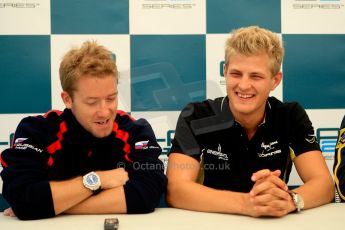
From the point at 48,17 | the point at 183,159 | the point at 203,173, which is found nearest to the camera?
the point at 183,159

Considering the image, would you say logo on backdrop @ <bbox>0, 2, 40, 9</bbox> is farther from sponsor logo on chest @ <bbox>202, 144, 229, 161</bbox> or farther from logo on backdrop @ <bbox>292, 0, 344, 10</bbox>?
logo on backdrop @ <bbox>292, 0, 344, 10</bbox>

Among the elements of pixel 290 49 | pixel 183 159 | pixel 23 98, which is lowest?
pixel 183 159

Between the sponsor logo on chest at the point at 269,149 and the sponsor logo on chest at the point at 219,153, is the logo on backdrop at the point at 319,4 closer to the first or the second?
the sponsor logo on chest at the point at 269,149

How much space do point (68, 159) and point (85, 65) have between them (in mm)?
350

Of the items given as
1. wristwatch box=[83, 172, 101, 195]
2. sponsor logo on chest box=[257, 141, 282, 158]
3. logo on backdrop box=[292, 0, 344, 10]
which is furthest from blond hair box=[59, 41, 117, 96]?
logo on backdrop box=[292, 0, 344, 10]

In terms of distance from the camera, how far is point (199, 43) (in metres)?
2.13

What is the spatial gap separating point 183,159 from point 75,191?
430mm

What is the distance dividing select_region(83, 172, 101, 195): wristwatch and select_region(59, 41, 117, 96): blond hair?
0.31 metres

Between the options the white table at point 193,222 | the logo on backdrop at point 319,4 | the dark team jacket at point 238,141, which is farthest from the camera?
the logo on backdrop at point 319,4

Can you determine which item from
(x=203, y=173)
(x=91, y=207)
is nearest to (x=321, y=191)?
(x=203, y=173)

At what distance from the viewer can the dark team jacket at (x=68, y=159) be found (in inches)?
52.9

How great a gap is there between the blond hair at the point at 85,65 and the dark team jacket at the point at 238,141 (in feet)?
1.34

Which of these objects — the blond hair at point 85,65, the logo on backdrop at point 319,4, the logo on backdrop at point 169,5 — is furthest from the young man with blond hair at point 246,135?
the logo on backdrop at point 319,4

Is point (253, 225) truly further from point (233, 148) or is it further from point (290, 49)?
point (290, 49)
